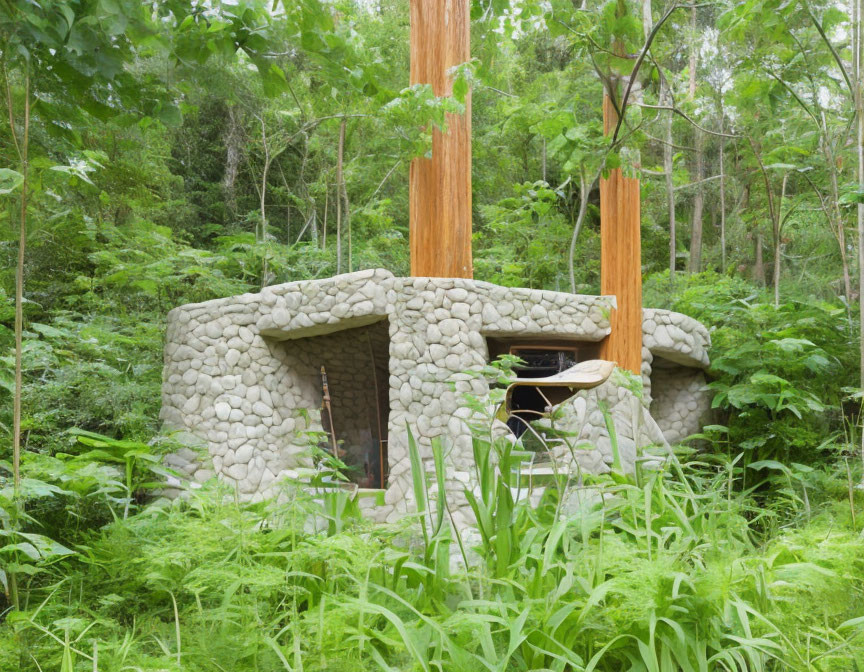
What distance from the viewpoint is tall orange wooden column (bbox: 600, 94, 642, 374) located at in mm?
7059

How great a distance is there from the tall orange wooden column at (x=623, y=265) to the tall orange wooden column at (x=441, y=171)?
151cm

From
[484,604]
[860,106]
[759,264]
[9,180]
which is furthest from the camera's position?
[759,264]

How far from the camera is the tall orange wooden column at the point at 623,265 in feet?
23.2

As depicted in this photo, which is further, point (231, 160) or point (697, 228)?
point (231, 160)

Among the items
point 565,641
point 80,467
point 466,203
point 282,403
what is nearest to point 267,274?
point 282,403

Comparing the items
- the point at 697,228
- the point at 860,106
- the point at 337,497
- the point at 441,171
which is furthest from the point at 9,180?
the point at 697,228

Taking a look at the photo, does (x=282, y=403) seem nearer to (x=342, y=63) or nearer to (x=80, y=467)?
(x=80, y=467)

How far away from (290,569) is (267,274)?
7.04 metres

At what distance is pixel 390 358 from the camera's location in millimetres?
6570

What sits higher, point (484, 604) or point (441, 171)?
point (441, 171)

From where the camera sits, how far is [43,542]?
2.11 meters

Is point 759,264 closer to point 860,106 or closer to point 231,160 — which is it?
point 860,106

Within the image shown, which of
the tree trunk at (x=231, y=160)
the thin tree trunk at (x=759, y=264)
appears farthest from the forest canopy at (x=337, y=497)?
the tree trunk at (x=231, y=160)

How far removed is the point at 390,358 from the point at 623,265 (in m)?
2.58
